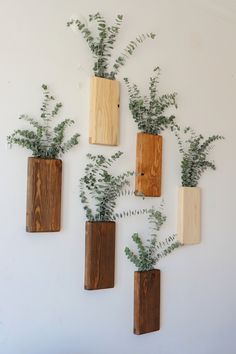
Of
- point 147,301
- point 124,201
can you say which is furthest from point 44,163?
point 147,301

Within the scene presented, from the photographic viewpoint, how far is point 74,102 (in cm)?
174

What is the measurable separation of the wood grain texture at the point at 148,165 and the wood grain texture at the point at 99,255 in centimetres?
26

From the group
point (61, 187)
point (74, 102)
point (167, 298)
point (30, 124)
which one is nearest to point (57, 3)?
point (74, 102)

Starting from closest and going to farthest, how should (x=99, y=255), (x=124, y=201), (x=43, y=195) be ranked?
(x=43, y=195), (x=99, y=255), (x=124, y=201)

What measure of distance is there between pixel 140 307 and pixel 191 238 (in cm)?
46

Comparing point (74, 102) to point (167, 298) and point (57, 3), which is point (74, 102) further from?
point (167, 298)

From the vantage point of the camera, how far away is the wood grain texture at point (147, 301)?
1.88 meters

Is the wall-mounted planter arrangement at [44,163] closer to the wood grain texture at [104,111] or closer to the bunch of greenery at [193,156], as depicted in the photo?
the wood grain texture at [104,111]

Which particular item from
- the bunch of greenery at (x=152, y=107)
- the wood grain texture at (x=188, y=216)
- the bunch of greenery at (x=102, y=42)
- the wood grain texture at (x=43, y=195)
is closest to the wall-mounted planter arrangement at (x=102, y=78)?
the bunch of greenery at (x=102, y=42)

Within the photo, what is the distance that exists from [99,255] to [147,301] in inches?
14.7

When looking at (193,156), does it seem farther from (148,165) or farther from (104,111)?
(104,111)

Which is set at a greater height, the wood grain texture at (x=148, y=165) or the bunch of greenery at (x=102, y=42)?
Result: the bunch of greenery at (x=102, y=42)

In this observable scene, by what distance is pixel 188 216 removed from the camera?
2070 mm

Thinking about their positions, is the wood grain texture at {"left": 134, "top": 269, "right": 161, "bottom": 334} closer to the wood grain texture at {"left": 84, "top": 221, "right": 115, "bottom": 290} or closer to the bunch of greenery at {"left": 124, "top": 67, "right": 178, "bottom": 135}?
the wood grain texture at {"left": 84, "top": 221, "right": 115, "bottom": 290}
